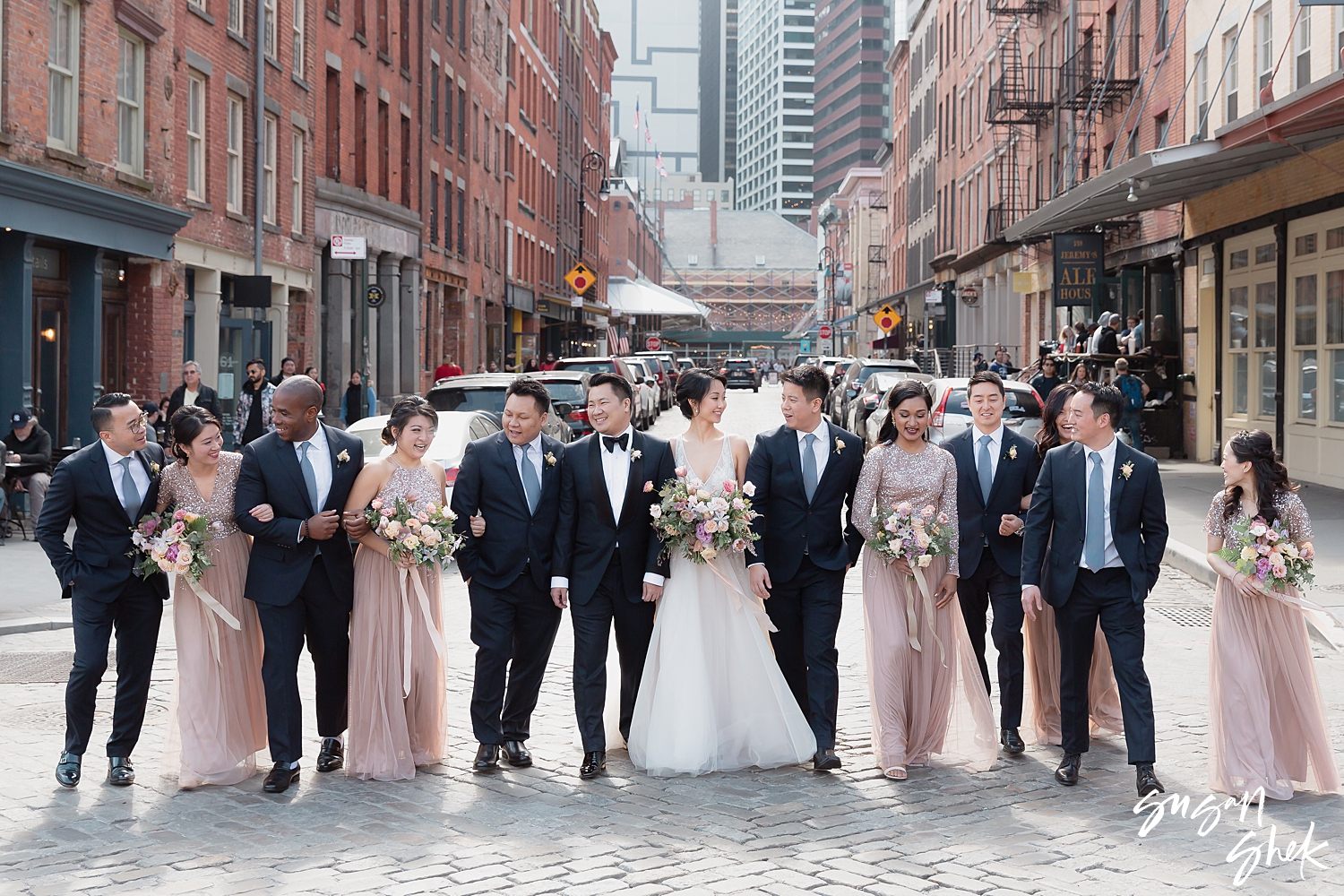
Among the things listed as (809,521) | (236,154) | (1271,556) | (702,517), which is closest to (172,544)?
(702,517)

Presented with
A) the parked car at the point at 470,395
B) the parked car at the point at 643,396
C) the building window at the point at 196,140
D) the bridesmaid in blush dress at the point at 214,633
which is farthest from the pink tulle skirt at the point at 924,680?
the parked car at the point at 643,396

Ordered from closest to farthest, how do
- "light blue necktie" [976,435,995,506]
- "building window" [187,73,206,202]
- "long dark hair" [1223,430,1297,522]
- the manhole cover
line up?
1. "long dark hair" [1223,430,1297,522]
2. "light blue necktie" [976,435,995,506]
3. the manhole cover
4. "building window" [187,73,206,202]

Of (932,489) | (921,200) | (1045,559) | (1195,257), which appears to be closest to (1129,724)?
(1045,559)

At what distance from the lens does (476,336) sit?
46.1 meters

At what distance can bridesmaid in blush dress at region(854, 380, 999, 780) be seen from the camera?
6879mm

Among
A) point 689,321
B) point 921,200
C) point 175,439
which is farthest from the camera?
point 689,321

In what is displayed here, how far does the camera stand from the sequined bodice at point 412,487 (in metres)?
6.74

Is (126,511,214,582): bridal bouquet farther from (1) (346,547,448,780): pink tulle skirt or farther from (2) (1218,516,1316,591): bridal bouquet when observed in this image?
(2) (1218,516,1316,591): bridal bouquet

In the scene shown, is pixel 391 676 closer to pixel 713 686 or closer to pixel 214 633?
pixel 214 633

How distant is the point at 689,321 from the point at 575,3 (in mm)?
16145

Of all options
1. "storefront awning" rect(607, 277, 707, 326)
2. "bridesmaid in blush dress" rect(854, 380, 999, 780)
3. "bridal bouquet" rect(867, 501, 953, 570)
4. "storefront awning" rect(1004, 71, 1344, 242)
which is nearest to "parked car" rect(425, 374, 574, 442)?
"storefront awning" rect(1004, 71, 1344, 242)

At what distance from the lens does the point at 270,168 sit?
27.0 meters

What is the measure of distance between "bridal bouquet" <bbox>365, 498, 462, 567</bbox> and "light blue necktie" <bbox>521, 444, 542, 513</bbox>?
16.0 inches

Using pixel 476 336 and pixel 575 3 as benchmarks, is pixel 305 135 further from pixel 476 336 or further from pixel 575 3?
pixel 575 3
